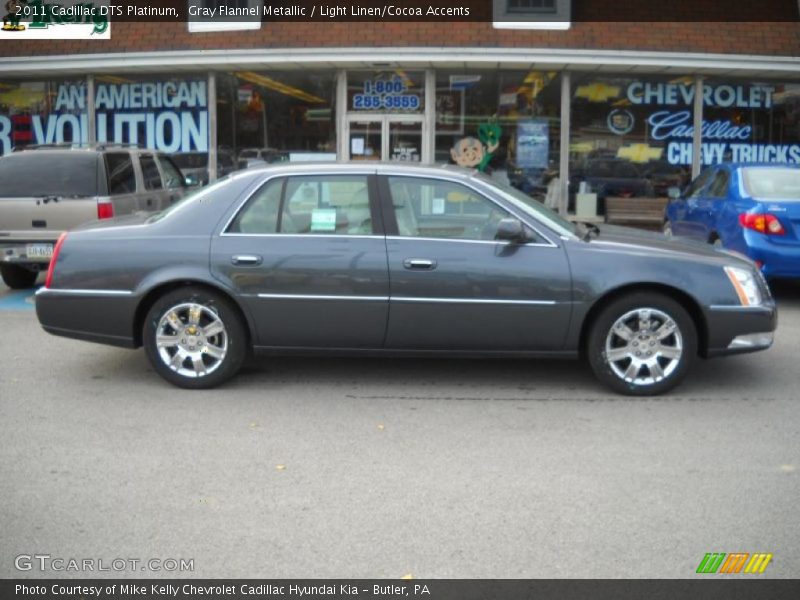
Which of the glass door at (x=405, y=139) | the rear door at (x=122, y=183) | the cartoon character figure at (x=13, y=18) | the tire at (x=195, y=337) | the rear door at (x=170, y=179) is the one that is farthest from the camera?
the glass door at (x=405, y=139)

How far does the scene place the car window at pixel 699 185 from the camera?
1205 cm

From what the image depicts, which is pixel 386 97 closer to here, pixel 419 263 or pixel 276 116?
pixel 276 116

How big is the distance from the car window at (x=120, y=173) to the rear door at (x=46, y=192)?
169mm

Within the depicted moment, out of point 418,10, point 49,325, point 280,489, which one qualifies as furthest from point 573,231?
point 418,10

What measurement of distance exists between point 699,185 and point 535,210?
5958mm

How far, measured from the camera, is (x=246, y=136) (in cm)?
1766

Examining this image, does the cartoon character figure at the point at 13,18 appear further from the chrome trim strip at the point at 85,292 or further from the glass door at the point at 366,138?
the chrome trim strip at the point at 85,292

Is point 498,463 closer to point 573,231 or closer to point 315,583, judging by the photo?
point 315,583

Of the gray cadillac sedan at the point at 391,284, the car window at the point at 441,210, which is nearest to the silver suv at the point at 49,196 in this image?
the gray cadillac sedan at the point at 391,284

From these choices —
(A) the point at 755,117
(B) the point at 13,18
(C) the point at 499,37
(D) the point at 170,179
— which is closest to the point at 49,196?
(D) the point at 170,179

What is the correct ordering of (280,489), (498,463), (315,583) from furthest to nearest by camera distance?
1. (498,463)
2. (280,489)
3. (315,583)

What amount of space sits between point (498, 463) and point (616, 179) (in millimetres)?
12476

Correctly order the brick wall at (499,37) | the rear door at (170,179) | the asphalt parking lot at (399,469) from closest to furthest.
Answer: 1. the asphalt parking lot at (399,469)
2. the rear door at (170,179)
3. the brick wall at (499,37)

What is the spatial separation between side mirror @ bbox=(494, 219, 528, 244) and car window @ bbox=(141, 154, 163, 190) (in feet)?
20.5
